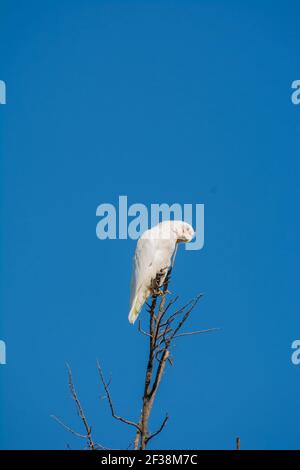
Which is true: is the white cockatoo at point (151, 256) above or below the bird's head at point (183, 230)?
below

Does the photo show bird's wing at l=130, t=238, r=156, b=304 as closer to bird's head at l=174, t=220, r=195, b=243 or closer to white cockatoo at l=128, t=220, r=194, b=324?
white cockatoo at l=128, t=220, r=194, b=324

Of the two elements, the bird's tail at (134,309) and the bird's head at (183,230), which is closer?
the bird's tail at (134,309)

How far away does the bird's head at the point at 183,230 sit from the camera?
238 inches

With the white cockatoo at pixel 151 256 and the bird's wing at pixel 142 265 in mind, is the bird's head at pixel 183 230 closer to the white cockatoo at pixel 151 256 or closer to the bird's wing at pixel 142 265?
the white cockatoo at pixel 151 256

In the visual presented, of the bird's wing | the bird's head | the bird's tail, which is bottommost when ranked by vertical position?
the bird's tail

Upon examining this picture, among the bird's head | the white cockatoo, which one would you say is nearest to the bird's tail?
the white cockatoo

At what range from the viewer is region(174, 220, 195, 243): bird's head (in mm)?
6043

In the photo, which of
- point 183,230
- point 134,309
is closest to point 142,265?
point 134,309

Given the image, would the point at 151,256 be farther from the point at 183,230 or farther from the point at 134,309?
the point at 134,309

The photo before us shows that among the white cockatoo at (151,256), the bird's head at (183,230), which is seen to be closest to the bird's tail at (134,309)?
the white cockatoo at (151,256)

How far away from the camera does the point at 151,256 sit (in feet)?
19.4

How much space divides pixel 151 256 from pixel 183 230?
0.45 metres
